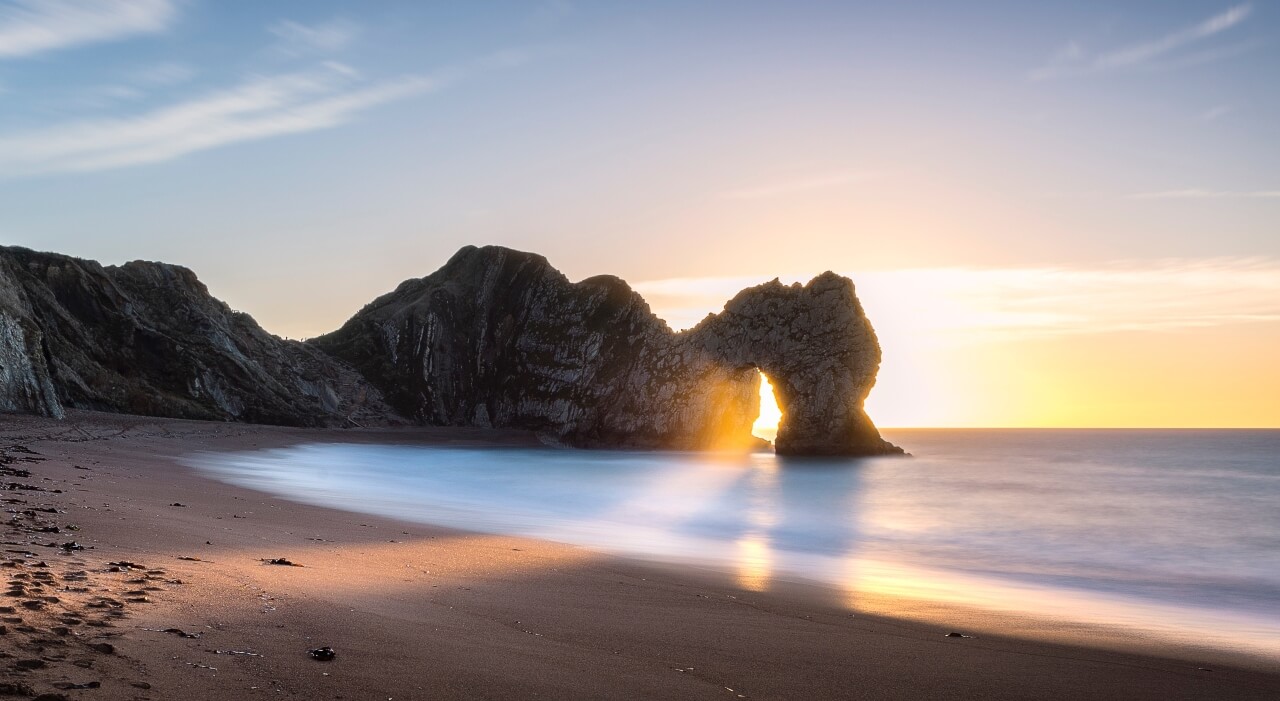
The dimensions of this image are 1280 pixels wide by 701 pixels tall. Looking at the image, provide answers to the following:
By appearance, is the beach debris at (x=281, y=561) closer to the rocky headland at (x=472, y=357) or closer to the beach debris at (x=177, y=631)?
the beach debris at (x=177, y=631)

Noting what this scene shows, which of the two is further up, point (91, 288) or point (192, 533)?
point (91, 288)

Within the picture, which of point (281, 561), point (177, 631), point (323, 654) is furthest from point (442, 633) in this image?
point (281, 561)

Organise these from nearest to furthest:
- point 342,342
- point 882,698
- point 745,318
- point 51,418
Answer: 1. point 882,698
2. point 51,418
3. point 745,318
4. point 342,342

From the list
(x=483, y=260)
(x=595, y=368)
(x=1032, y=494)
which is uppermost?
(x=483, y=260)

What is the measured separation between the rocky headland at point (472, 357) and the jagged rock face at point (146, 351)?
5.1 inches

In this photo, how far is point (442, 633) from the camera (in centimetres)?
614

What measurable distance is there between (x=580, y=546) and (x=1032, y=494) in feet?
91.3

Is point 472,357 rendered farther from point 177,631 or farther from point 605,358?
point 177,631

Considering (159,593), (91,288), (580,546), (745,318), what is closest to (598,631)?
(159,593)

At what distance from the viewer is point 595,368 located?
250ft

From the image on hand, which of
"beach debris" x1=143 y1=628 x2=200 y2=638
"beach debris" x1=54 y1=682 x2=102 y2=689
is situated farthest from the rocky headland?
"beach debris" x1=54 y1=682 x2=102 y2=689

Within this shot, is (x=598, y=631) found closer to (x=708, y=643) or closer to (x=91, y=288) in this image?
(x=708, y=643)

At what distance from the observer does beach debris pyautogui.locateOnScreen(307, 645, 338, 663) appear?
5055mm

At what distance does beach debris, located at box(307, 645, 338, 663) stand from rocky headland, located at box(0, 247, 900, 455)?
36.1 metres
